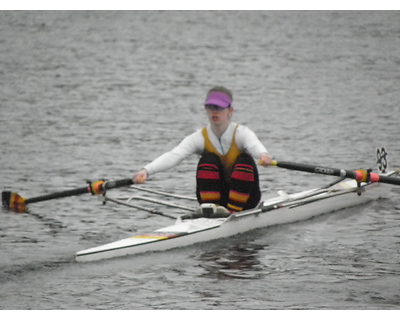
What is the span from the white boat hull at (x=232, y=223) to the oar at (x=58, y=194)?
618 millimetres

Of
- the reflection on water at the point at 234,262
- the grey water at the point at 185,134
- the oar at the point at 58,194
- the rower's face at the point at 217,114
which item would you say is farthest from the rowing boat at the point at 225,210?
the rower's face at the point at 217,114

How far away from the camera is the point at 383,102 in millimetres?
22328

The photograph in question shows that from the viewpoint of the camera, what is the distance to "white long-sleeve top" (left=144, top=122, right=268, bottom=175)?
1148cm

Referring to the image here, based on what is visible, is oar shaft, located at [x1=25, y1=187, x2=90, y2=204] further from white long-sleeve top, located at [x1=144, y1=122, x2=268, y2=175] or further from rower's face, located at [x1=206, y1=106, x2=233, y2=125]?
rower's face, located at [x1=206, y1=106, x2=233, y2=125]

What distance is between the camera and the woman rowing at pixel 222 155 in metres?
11.5

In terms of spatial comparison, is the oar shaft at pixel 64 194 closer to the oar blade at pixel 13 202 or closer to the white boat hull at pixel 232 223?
the oar blade at pixel 13 202

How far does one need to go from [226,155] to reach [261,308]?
2750mm

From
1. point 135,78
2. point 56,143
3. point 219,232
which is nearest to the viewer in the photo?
point 219,232

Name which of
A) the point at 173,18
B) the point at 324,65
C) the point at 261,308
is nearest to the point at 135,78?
the point at 324,65

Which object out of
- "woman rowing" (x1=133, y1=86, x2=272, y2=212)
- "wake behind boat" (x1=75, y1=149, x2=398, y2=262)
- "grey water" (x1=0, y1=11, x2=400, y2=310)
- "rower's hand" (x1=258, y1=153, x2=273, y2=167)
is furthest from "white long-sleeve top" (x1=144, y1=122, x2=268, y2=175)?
"grey water" (x1=0, y1=11, x2=400, y2=310)

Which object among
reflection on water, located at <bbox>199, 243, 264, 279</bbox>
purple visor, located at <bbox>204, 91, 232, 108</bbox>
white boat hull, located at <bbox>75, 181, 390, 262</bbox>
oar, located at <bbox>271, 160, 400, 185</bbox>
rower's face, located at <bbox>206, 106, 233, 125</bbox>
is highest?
purple visor, located at <bbox>204, 91, 232, 108</bbox>

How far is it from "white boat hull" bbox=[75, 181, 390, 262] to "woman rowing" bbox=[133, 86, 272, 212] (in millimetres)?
279

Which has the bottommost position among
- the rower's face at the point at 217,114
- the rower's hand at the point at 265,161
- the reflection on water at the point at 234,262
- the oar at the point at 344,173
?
the reflection on water at the point at 234,262

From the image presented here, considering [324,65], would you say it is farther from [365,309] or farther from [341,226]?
[365,309]
